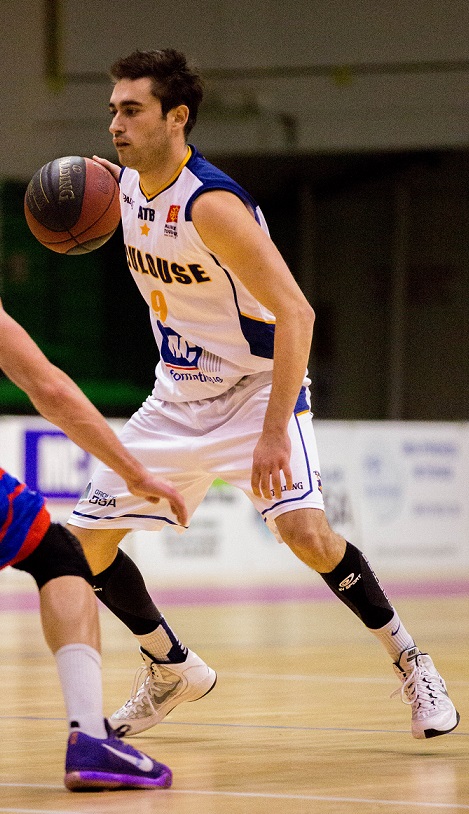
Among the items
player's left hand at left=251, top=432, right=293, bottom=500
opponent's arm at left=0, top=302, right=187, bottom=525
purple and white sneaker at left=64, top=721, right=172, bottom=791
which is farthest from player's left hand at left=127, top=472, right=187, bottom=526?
player's left hand at left=251, top=432, right=293, bottom=500

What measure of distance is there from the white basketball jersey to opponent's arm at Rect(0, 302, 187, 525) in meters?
1.20

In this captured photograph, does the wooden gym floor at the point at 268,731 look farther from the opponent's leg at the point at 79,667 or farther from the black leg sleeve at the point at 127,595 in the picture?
the black leg sleeve at the point at 127,595

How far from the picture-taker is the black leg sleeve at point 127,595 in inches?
171

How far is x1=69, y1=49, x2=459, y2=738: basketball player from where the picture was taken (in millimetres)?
3883

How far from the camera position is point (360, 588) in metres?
4.21

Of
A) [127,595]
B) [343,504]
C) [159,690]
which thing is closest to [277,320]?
[127,595]

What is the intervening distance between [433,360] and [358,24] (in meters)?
5.27

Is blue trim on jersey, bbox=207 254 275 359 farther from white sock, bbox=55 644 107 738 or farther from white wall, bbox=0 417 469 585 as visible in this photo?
white wall, bbox=0 417 469 585

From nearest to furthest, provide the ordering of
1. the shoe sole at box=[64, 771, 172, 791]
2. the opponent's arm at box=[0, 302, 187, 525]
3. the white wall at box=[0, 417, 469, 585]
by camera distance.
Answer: the opponent's arm at box=[0, 302, 187, 525]
the shoe sole at box=[64, 771, 172, 791]
the white wall at box=[0, 417, 469, 585]

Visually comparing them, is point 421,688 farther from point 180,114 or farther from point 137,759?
point 180,114

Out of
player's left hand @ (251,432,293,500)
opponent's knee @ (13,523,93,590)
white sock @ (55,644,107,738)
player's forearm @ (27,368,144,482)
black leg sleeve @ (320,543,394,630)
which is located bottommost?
black leg sleeve @ (320,543,394,630)

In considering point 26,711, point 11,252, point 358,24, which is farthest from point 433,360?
point 26,711

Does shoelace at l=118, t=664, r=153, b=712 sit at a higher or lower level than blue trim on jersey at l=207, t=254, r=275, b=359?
lower

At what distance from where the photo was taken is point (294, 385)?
3.86 meters
